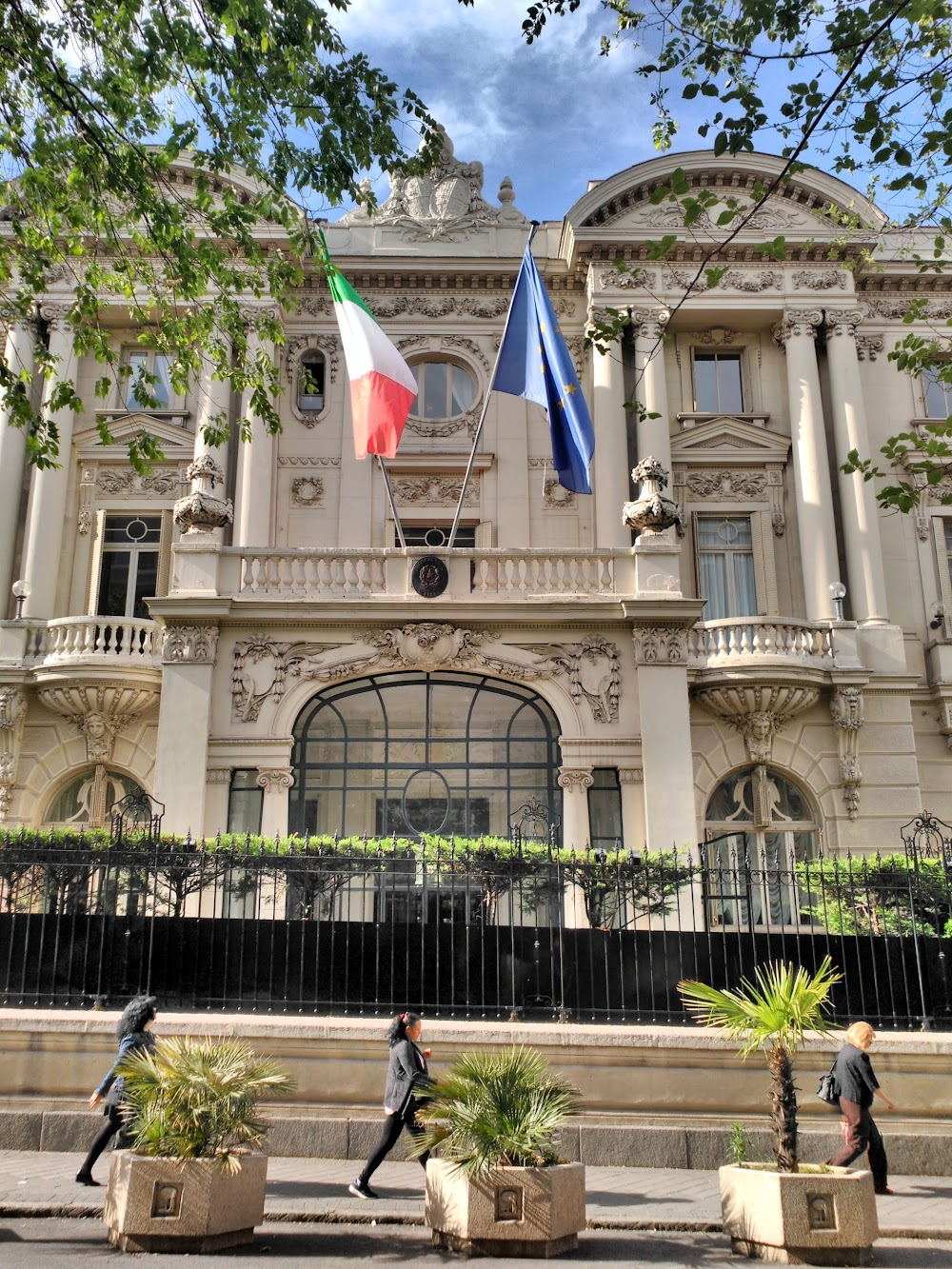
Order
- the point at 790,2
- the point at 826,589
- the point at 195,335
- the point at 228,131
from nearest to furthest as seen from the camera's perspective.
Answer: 1. the point at 790,2
2. the point at 228,131
3. the point at 195,335
4. the point at 826,589

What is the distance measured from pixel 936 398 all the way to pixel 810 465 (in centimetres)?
443

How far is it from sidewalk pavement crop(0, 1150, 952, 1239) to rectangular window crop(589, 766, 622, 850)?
8.26 metres

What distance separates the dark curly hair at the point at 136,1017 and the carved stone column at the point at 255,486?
50.3ft

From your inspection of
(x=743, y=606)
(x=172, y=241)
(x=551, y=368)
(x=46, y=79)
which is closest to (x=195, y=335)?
(x=172, y=241)

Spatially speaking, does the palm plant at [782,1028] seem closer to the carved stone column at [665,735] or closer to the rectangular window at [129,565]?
the carved stone column at [665,735]

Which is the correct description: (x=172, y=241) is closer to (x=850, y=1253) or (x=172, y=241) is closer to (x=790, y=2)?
(x=790, y=2)

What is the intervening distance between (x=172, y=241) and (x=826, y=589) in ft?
50.9

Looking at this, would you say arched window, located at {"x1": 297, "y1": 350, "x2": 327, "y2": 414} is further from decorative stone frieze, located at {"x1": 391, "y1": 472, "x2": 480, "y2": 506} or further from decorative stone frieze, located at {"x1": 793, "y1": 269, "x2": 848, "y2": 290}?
decorative stone frieze, located at {"x1": 793, "y1": 269, "x2": 848, "y2": 290}

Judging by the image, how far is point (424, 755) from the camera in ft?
63.1

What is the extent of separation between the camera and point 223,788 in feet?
60.3

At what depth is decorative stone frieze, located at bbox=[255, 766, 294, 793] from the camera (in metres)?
18.4

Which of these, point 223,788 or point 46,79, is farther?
point 223,788

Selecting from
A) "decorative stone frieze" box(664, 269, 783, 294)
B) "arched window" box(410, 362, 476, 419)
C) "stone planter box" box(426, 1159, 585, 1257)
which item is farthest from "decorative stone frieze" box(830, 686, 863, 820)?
"stone planter box" box(426, 1159, 585, 1257)

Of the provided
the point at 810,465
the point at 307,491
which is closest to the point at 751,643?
the point at 810,465
